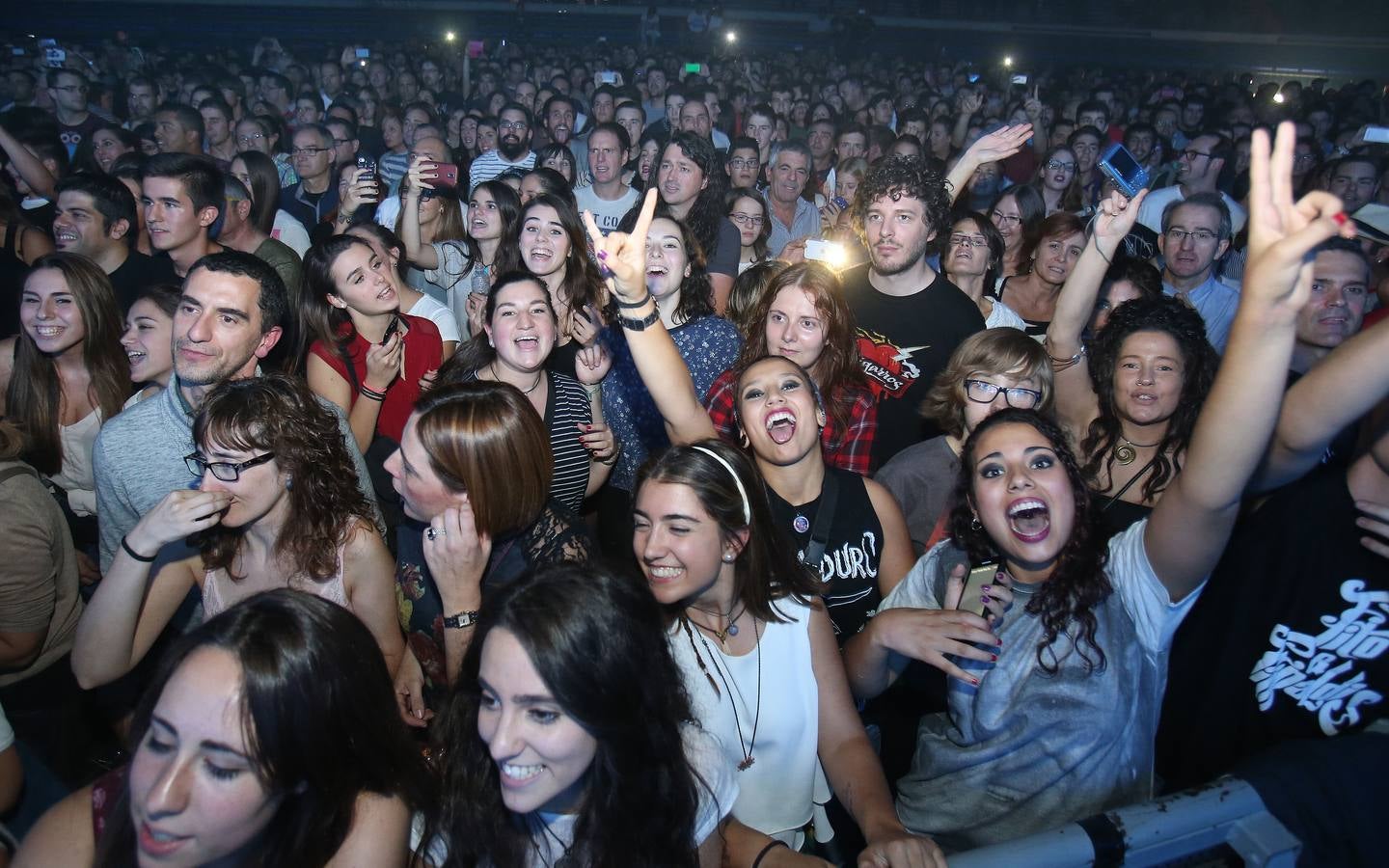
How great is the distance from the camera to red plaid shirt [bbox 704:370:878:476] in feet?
10.0

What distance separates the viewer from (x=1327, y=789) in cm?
127

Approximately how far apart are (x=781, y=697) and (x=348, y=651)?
99 cm

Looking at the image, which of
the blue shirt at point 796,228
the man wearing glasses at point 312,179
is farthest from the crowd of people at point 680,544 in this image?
the man wearing glasses at point 312,179

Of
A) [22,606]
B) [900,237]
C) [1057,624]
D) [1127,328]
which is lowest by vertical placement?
[22,606]

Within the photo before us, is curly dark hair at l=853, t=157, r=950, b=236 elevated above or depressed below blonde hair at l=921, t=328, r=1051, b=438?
above

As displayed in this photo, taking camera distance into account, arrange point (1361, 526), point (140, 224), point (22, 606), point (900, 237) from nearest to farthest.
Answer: point (1361, 526), point (22, 606), point (900, 237), point (140, 224)

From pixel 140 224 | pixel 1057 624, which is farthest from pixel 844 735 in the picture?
pixel 140 224

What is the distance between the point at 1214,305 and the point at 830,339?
235 centimetres

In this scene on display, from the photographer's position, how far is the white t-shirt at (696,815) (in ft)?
5.27

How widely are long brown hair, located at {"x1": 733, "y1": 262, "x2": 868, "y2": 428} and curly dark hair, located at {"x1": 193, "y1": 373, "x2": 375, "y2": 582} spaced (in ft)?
5.07

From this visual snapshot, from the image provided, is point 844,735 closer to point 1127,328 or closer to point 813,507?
point 813,507

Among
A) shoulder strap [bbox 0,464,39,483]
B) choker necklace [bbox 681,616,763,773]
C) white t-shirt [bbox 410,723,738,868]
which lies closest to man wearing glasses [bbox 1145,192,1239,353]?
choker necklace [bbox 681,616,763,773]

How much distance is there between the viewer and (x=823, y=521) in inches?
95.2

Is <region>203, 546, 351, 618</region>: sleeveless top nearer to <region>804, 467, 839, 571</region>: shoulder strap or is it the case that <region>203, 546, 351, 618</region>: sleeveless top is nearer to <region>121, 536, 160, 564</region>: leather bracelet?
<region>121, 536, 160, 564</region>: leather bracelet
